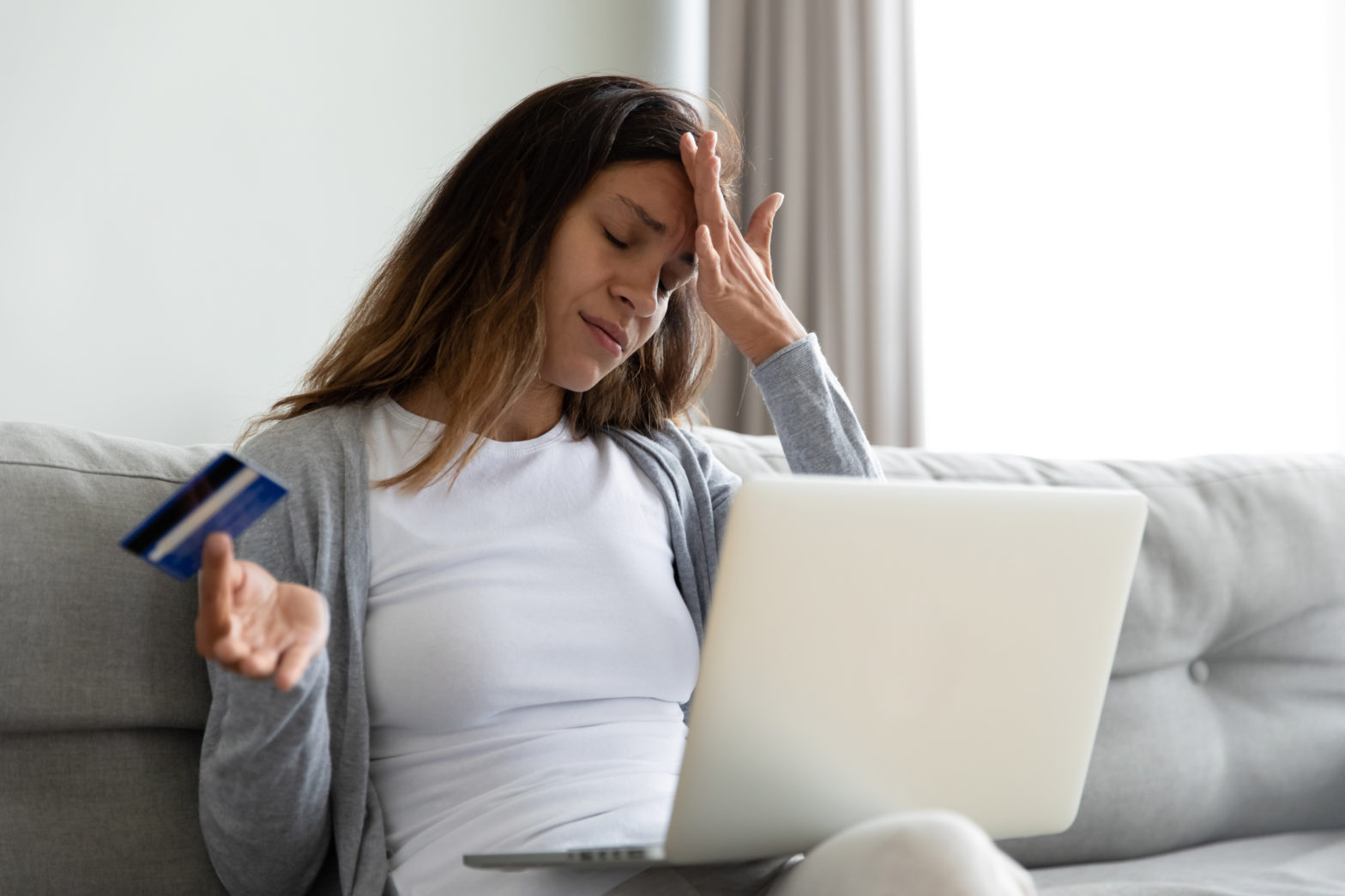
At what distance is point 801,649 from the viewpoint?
676mm

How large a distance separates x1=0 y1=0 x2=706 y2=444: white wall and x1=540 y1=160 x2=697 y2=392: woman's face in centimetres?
83

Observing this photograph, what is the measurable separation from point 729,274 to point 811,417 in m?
0.17

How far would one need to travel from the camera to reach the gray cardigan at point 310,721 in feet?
2.65

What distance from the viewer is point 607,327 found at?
107 cm

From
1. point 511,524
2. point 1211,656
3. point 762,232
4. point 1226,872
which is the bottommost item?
point 1226,872

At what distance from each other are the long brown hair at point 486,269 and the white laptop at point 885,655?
430mm

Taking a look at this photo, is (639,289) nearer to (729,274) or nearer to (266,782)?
(729,274)

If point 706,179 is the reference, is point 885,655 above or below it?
below

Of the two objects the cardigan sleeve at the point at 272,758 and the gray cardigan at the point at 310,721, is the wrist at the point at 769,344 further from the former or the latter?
the cardigan sleeve at the point at 272,758

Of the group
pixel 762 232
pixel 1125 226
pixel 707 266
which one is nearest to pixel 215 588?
pixel 707 266

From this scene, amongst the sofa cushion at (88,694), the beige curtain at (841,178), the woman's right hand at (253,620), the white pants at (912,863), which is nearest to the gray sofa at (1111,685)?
the sofa cushion at (88,694)

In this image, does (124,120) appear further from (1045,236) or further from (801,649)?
(1045,236)

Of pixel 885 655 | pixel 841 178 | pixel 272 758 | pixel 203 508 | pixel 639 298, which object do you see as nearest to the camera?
pixel 203 508

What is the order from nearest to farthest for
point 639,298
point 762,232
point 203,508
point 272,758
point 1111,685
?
point 203,508 → point 272,758 → point 639,298 → point 762,232 → point 1111,685
